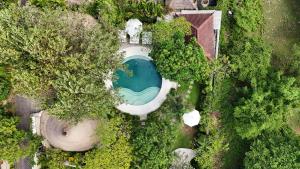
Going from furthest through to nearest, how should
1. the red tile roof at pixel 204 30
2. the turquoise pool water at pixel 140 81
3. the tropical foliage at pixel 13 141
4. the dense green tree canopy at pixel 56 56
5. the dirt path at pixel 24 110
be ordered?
1. the turquoise pool water at pixel 140 81
2. the dirt path at pixel 24 110
3. the red tile roof at pixel 204 30
4. the tropical foliage at pixel 13 141
5. the dense green tree canopy at pixel 56 56

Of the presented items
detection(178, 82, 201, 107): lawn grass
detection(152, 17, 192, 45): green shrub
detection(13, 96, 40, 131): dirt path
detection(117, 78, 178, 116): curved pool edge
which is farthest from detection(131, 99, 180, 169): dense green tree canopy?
detection(13, 96, 40, 131): dirt path

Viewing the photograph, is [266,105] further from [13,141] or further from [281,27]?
[13,141]

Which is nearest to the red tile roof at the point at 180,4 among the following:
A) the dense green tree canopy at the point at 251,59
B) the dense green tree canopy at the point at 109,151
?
the dense green tree canopy at the point at 251,59

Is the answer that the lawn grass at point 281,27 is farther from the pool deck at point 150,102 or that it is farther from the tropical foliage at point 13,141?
the tropical foliage at point 13,141

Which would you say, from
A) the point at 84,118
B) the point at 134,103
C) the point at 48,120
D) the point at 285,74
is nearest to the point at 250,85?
the point at 285,74

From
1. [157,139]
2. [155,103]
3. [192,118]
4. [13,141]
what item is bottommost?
[13,141]

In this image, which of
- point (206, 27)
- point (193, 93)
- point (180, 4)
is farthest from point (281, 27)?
point (193, 93)
